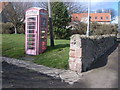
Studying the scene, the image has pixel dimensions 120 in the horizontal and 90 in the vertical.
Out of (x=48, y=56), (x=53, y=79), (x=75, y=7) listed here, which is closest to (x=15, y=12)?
(x=75, y=7)

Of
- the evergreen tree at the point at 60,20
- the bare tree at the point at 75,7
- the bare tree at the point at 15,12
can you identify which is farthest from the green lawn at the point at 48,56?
the bare tree at the point at 75,7

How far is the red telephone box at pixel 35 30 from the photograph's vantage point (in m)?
10.9

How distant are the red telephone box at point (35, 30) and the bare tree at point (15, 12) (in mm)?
17111

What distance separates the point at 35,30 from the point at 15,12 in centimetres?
1968

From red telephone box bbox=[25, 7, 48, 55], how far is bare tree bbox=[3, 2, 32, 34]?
1711 cm

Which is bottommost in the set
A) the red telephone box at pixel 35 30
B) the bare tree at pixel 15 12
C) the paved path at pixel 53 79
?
the paved path at pixel 53 79

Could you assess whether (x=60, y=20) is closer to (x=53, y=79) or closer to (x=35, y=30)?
(x=35, y=30)

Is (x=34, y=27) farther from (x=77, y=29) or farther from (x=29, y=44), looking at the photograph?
(x=77, y=29)

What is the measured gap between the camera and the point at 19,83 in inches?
195

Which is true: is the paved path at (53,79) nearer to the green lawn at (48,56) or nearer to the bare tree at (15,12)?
the green lawn at (48,56)

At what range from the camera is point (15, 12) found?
29.6 metres

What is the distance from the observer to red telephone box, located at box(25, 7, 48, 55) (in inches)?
430

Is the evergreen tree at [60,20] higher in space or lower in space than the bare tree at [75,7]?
lower

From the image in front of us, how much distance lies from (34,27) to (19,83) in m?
6.51
